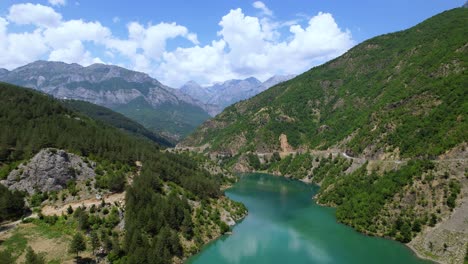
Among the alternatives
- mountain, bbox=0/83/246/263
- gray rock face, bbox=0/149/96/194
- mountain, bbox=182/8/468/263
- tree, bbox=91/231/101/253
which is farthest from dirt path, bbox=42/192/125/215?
mountain, bbox=182/8/468/263

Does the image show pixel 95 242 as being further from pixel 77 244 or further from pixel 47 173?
pixel 47 173

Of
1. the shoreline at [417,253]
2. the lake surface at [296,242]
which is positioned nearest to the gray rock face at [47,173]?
the lake surface at [296,242]

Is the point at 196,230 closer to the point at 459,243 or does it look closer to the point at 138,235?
the point at 138,235

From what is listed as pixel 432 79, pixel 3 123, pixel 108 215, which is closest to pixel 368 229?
pixel 108 215

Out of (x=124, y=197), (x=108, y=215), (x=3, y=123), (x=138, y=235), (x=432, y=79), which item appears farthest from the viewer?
(x=432, y=79)

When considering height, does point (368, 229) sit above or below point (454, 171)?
below

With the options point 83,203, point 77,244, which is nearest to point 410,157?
point 83,203

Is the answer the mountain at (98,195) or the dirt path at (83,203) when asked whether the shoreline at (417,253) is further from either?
the dirt path at (83,203)

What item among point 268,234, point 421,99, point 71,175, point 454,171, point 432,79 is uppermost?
point 432,79
